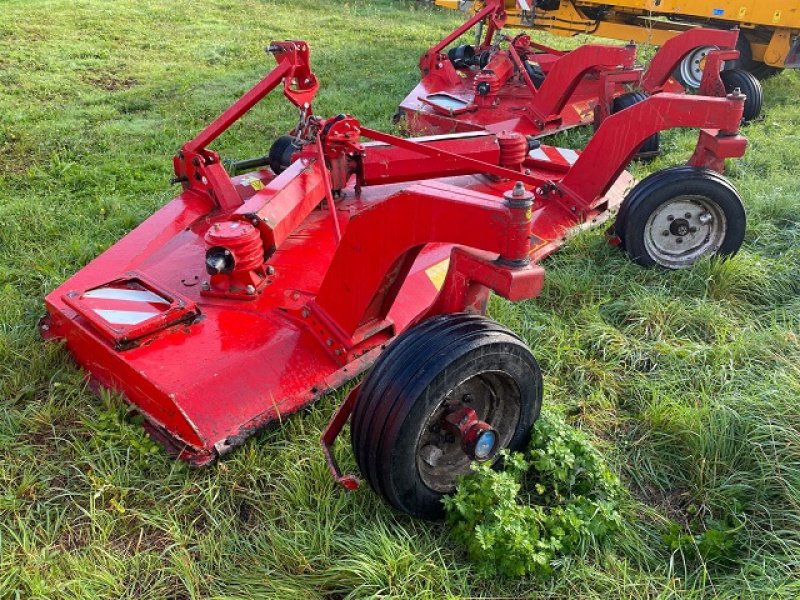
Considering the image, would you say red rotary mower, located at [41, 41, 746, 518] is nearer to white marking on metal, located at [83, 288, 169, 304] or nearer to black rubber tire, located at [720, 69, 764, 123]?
white marking on metal, located at [83, 288, 169, 304]

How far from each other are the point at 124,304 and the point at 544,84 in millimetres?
4417

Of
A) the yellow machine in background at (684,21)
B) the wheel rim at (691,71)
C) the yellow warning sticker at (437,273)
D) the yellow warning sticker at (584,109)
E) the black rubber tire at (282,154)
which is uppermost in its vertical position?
the yellow machine in background at (684,21)

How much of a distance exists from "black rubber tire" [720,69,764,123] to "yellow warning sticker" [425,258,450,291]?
4.90 meters

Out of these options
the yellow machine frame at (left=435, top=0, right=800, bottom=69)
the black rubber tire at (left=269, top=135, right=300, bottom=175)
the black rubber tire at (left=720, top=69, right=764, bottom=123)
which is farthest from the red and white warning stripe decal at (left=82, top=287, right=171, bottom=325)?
the yellow machine frame at (left=435, top=0, right=800, bottom=69)

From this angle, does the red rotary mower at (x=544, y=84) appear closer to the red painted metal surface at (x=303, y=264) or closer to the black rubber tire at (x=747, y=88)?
the black rubber tire at (x=747, y=88)

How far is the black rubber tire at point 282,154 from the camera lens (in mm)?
4523

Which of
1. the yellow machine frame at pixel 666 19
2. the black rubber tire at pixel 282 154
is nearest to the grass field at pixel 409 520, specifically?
the black rubber tire at pixel 282 154

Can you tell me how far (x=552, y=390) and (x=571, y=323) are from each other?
643 mm

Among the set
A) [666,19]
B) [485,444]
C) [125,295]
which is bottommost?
[125,295]

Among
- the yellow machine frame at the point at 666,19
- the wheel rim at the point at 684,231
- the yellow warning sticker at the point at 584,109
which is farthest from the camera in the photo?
the yellow machine frame at the point at 666,19

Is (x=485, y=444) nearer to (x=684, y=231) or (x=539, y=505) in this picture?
(x=539, y=505)

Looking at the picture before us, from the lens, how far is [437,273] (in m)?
3.56

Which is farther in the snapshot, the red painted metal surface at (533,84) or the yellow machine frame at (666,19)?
the yellow machine frame at (666,19)

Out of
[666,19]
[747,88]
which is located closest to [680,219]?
[747,88]
